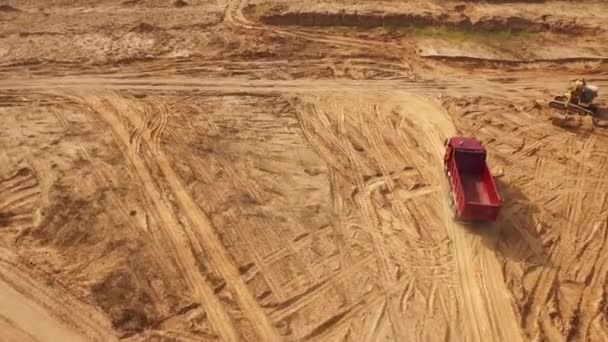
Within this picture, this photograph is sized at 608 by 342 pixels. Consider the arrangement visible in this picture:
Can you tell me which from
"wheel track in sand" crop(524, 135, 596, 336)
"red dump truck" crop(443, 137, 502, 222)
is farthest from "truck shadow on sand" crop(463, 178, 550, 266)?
"red dump truck" crop(443, 137, 502, 222)

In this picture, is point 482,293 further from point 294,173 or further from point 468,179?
point 294,173

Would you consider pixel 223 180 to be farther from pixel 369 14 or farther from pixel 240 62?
pixel 369 14

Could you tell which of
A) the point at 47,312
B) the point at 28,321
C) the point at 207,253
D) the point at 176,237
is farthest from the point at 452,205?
the point at 28,321

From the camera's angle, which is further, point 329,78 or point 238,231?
point 329,78

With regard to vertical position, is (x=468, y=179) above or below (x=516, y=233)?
above

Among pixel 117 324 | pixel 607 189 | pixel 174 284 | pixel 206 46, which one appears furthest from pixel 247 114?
pixel 607 189

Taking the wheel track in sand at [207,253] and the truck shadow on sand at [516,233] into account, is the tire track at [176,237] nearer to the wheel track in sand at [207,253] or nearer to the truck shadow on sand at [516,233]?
the wheel track in sand at [207,253]
